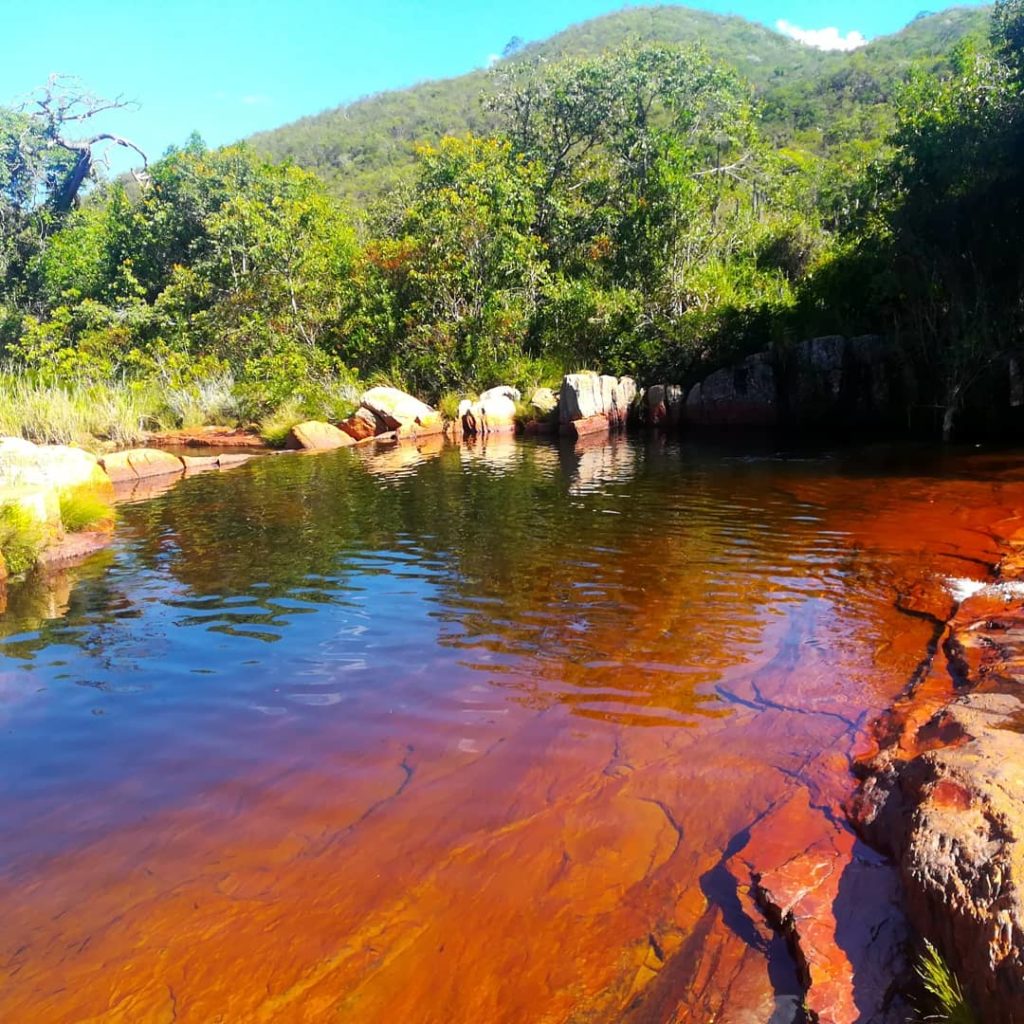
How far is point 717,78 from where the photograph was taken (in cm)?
2558

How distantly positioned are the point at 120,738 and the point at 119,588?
340 centimetres

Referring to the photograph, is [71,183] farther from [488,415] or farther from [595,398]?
[595,398]

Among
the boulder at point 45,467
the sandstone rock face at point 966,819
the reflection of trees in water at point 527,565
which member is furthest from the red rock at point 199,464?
the sandstone rock face at point 966,819

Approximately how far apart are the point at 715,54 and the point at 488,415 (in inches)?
2483

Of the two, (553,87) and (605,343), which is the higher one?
(553,87)

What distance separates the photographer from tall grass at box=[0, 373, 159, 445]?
15992 mm

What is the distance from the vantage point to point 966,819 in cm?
227

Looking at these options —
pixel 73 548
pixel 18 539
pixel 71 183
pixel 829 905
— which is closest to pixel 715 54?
pixel 71 183

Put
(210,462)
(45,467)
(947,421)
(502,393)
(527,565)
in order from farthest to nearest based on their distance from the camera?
1. (502,393)
2. (210,462)
3. (947,421)
4. (45,467)
5. (527,565)

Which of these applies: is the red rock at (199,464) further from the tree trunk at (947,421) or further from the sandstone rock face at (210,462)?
the tree trunk at (947,421)

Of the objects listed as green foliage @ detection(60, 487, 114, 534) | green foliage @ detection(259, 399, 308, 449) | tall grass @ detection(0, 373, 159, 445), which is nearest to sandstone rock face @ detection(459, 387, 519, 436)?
green foliage @ detection(259, 399, 308, 449)

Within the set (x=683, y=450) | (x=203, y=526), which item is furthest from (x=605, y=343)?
(x=203, y=526)

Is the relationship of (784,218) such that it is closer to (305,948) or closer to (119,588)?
(119,588)

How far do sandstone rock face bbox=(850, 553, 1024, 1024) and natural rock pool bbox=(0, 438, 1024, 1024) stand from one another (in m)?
0.20
